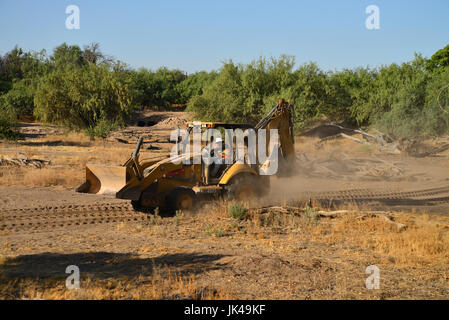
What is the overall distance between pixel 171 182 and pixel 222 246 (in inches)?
117

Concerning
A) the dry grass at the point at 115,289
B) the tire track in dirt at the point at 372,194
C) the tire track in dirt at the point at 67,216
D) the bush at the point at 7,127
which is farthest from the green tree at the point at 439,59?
the dry grass at the point at 115,289

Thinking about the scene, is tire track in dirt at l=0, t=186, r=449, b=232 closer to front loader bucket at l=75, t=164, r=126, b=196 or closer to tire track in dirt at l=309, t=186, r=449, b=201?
tire track in dirt at l=309, t=186, r=449, b=201

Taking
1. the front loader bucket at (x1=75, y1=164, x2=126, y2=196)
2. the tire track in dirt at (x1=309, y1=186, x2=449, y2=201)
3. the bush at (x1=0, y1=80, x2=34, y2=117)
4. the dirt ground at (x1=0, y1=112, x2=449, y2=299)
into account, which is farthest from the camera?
the bush at (x1=0, y1=80, x2=34, y2=117)

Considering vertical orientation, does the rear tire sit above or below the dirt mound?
below

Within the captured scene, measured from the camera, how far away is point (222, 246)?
26.6 ft

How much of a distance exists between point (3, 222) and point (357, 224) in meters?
7.57

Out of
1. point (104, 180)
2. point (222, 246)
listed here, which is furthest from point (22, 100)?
point (222, 246)

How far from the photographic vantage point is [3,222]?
9.80 meters

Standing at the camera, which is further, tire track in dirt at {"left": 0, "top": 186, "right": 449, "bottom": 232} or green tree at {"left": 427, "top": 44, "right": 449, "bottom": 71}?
green tree at {"left": 427, "top": 44, "right": 449, "bottom": 71}

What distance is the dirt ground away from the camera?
5742 mm

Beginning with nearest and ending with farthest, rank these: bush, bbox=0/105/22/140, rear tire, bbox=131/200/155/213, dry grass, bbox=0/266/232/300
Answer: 1. dry grass, bbox=0/266/232/300
2. rear tire, bbox=131/200/155/213
3. bush, bbox=0/105/22/140

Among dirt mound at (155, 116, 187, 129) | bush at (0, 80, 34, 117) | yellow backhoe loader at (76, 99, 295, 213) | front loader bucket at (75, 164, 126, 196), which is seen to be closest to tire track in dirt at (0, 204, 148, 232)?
yellow backhoe loader at (76, 99, 295, 213)
